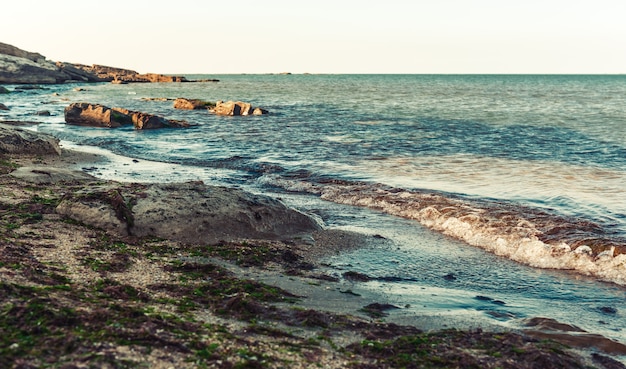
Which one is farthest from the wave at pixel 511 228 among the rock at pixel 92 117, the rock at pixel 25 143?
the rock at pixel 92 117

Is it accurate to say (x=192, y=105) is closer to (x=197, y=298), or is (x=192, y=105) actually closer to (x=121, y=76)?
(x=197, y=298)

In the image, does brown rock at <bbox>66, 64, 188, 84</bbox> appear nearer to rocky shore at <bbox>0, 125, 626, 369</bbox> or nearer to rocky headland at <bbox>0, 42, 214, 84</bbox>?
rocky headland at <bbox>0, 42, 214, 84</bbox>

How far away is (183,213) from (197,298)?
11.5ft

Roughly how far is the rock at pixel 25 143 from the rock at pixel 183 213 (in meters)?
8.82

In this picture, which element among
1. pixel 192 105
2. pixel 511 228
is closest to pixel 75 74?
pixel 192 105

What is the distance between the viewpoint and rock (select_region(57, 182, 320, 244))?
955 centimetres

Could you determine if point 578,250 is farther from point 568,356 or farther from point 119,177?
point 119,177

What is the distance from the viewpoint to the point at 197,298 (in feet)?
22.0

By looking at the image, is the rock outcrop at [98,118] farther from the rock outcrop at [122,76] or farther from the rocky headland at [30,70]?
the rock outcrop at [122,76]

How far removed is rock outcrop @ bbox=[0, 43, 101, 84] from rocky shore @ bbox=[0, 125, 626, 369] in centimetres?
9837

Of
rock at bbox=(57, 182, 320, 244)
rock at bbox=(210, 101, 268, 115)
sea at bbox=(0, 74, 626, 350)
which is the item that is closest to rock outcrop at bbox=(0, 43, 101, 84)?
rock at bbox=(210, 101, 268, 115)

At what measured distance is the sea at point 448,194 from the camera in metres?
8.25

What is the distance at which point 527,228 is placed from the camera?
445 inches

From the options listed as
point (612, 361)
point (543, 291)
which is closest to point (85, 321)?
point (612, 361)
